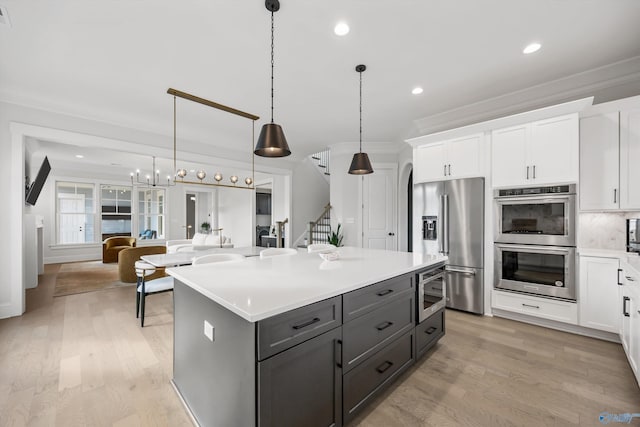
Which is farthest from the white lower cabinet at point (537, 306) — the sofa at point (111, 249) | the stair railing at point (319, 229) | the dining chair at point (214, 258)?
the sofa at point (111, 249)

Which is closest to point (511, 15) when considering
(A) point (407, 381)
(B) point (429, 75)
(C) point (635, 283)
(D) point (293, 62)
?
(B) point (429, 75)

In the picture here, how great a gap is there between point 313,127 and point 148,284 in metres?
3.43

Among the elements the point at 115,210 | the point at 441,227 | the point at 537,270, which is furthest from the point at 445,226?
the point at 115,210

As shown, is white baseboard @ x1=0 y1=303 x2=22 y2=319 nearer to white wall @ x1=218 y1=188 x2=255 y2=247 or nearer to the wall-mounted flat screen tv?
the wall-mounted flat screen tv

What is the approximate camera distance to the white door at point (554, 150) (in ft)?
9.27

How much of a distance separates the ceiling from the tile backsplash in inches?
62.8

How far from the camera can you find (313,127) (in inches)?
191

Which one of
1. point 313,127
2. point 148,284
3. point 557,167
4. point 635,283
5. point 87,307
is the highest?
point 313,127

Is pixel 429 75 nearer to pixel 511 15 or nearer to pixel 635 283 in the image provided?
pixel 511 15

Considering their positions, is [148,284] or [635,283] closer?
[635,283]

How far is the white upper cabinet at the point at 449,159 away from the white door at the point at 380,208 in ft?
5.76

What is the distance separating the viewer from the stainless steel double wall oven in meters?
2.86

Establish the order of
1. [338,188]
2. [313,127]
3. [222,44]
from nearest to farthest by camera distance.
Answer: [222,44] → [313,127] → [338,188]

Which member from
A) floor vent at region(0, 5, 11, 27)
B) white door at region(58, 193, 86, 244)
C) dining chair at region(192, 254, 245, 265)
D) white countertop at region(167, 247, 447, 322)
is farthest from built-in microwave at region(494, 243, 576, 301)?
white door at region(58, 193, 86, 244)
